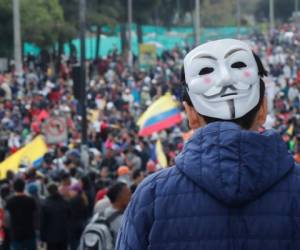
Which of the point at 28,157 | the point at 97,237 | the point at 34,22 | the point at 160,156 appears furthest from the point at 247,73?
the point at 34,22

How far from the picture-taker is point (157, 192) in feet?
9.88

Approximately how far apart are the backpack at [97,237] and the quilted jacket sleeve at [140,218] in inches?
182

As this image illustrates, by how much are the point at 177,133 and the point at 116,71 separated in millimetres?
24483

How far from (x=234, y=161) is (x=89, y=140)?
21831 millimetres

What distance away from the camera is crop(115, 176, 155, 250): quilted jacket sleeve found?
118 inches

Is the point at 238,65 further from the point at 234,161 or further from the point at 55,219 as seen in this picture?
the point at 55,219

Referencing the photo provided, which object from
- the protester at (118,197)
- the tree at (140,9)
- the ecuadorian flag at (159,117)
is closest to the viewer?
the protester at (118,197)

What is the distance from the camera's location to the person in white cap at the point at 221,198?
2928 millimetres

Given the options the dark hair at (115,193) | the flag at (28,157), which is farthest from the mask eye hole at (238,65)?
the flag at (28,157)

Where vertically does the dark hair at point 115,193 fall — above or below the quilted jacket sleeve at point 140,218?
below

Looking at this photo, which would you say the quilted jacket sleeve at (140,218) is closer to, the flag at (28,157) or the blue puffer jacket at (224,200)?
the blue puffer jacket at (224,200)

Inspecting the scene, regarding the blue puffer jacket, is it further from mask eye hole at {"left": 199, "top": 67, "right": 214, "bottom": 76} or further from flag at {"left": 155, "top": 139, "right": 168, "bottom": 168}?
flag at {"left": 155, "top": 139, "right": 168, "bottom": 168}

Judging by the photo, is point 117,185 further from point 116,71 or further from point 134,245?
point 116,71

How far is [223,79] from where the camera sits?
3.15m
